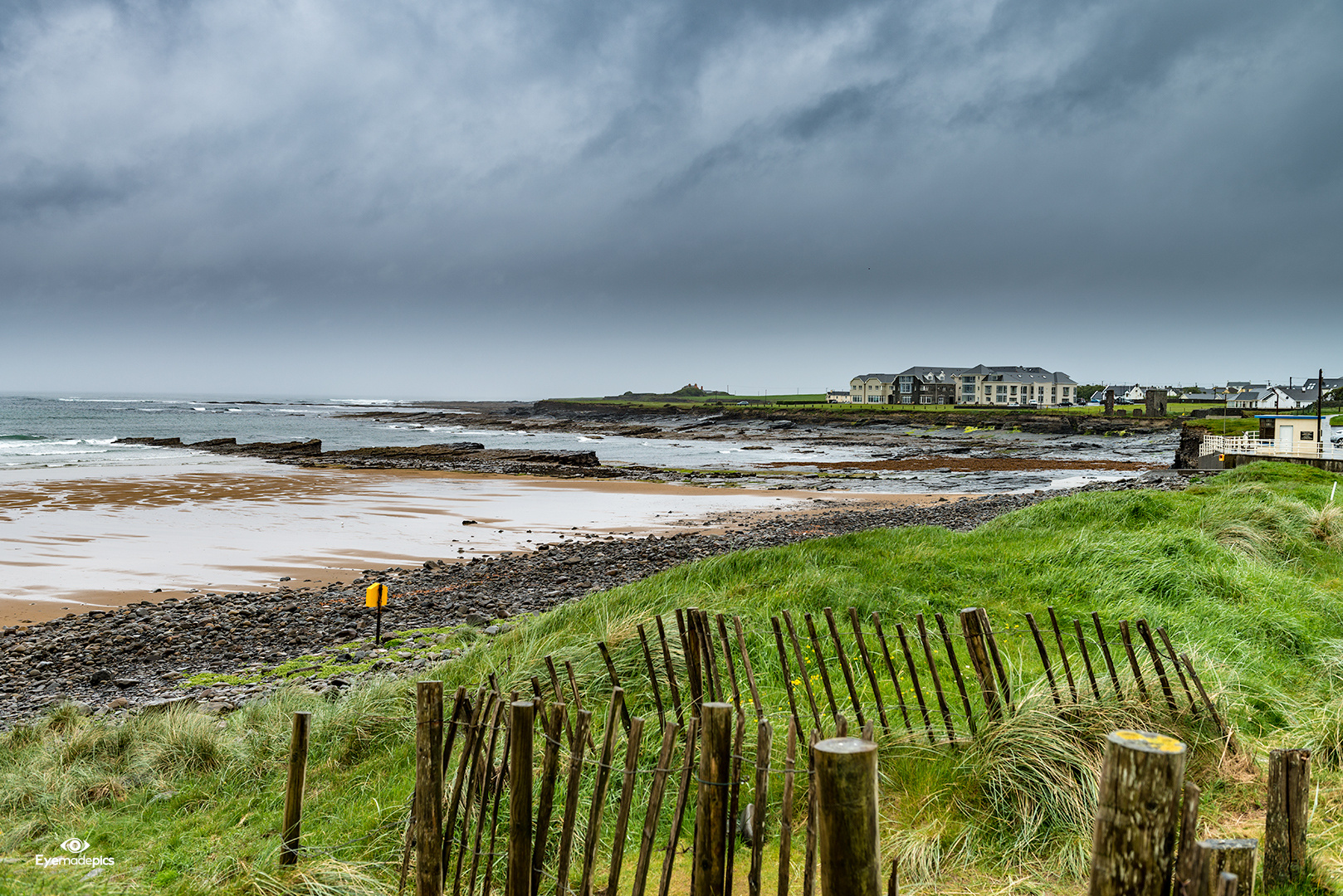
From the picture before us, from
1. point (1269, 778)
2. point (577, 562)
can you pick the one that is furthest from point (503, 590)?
point (1269, 778)

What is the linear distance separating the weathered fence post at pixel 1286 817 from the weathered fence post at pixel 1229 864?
3.66ft

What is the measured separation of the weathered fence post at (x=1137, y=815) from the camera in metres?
2.14

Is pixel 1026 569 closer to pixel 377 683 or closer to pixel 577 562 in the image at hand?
pixel 377 683

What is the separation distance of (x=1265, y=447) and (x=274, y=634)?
35.4 metres

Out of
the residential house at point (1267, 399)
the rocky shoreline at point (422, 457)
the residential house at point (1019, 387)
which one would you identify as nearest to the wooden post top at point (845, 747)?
the rocky shoreline at point (422, 457)

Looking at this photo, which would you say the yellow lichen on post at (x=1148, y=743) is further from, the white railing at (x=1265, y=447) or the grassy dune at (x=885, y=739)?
the white railing at (x=1265, y=447)

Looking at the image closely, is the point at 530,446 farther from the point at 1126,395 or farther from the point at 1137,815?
the point at 1126,395

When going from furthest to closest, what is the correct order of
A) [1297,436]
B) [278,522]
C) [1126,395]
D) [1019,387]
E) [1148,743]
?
[1126,395] < [1019,387] < [1297,436] < [278,522] < [1148,743]

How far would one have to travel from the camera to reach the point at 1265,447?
3184 centimetres

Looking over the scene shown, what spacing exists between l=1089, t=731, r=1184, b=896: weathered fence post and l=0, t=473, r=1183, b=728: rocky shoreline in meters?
7.31

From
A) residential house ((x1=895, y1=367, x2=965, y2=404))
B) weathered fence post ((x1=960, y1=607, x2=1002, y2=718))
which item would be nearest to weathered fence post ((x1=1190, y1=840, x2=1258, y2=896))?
weathered fence post ((x1=960, y1=607, x2=1002, y2=718))

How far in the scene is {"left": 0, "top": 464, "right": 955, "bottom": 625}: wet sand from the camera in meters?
15.0

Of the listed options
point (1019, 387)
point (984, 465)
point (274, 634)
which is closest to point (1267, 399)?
point (1019, 387)

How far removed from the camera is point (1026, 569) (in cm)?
1002
